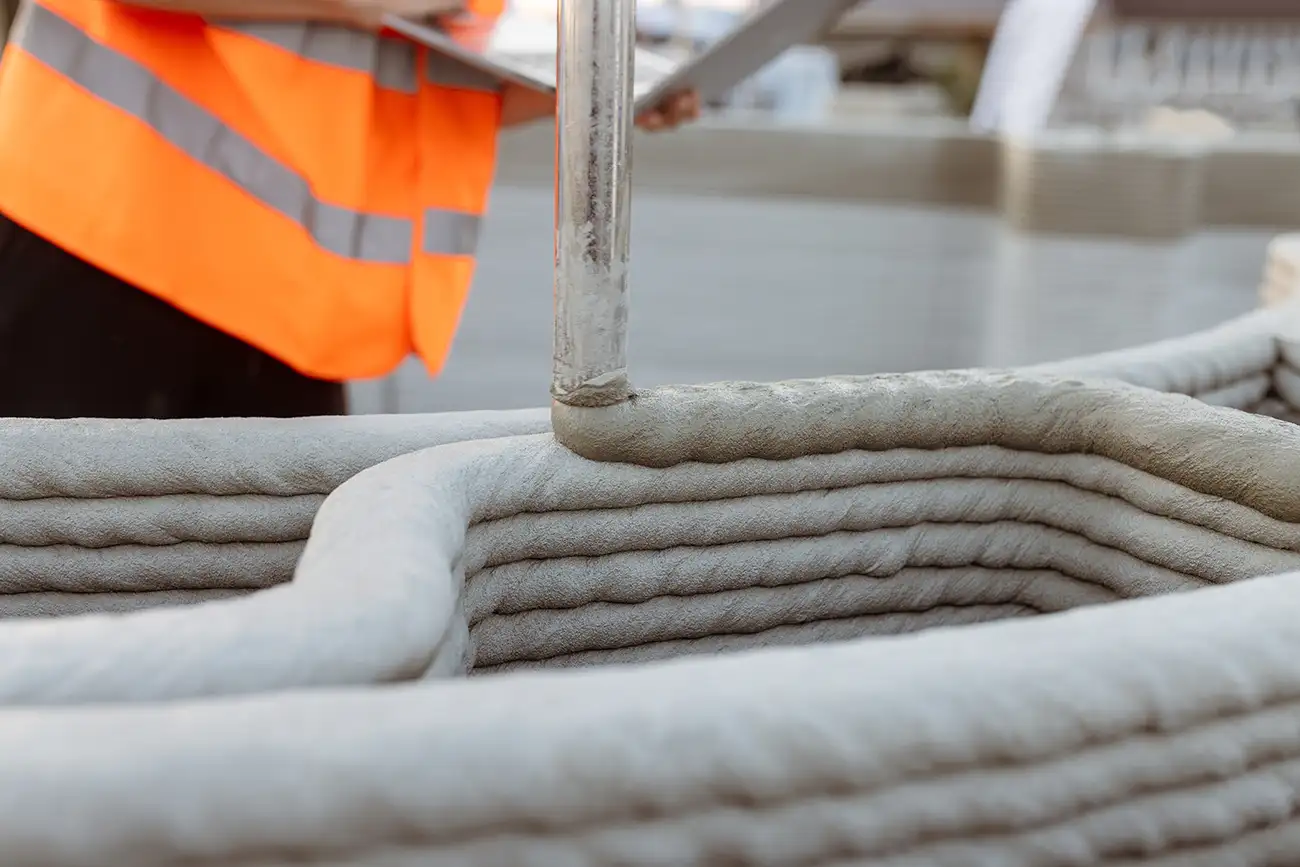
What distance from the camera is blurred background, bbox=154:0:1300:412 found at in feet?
6.12

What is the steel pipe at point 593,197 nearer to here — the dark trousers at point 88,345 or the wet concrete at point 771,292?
the dark trousers at point 88,345

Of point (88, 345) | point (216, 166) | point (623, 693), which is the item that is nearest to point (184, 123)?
point (216, 166)

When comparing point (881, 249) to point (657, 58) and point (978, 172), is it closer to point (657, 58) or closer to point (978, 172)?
point (978, 172)

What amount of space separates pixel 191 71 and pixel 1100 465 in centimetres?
50

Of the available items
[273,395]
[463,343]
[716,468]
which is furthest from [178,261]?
[463,343]

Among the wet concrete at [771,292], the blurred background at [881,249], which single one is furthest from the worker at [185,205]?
the wet concrete at [771,292]

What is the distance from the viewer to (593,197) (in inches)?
18.3

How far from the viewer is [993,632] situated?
326 millimetres

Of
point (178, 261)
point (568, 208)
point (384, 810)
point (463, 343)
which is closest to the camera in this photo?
point (384, 810)

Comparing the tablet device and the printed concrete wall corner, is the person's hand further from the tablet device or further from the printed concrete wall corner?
the printed concrete wall corner

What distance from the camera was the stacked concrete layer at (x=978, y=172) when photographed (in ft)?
6.06

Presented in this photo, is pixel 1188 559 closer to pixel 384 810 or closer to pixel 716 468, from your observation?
pixel 716 468

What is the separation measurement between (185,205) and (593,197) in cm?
29

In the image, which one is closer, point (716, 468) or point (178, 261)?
point (716, 468)
